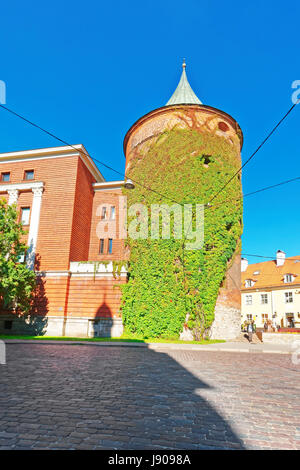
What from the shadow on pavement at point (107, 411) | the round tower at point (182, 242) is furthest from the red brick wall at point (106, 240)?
the shadow on pavement at point (107, 411)

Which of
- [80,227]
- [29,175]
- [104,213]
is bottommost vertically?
[80,227]

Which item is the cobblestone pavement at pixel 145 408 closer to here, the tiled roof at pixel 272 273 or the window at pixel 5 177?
the window at pixel 5 177

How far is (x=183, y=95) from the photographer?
1070 inches

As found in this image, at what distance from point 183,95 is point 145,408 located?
2749cm

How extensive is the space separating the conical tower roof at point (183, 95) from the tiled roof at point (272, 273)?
26.7m

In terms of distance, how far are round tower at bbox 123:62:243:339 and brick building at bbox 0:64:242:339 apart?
146 millimetres

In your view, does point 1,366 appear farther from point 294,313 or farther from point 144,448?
point 294,313

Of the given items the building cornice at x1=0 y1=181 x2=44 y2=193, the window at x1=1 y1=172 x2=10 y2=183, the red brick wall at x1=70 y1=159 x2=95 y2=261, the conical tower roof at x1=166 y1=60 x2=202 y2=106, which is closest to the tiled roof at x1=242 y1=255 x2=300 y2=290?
the conical tower roof at x1=166 y1=60 x2=202 y2=106

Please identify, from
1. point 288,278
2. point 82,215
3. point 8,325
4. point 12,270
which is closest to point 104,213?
point 82,215

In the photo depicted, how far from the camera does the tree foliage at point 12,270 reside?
19.1 metres

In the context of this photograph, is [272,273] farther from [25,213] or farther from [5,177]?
[5,177]

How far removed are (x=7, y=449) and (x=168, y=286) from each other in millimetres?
16542

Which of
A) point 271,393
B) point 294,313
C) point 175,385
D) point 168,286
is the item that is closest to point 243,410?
point 271,393

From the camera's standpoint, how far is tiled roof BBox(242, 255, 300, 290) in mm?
40494
